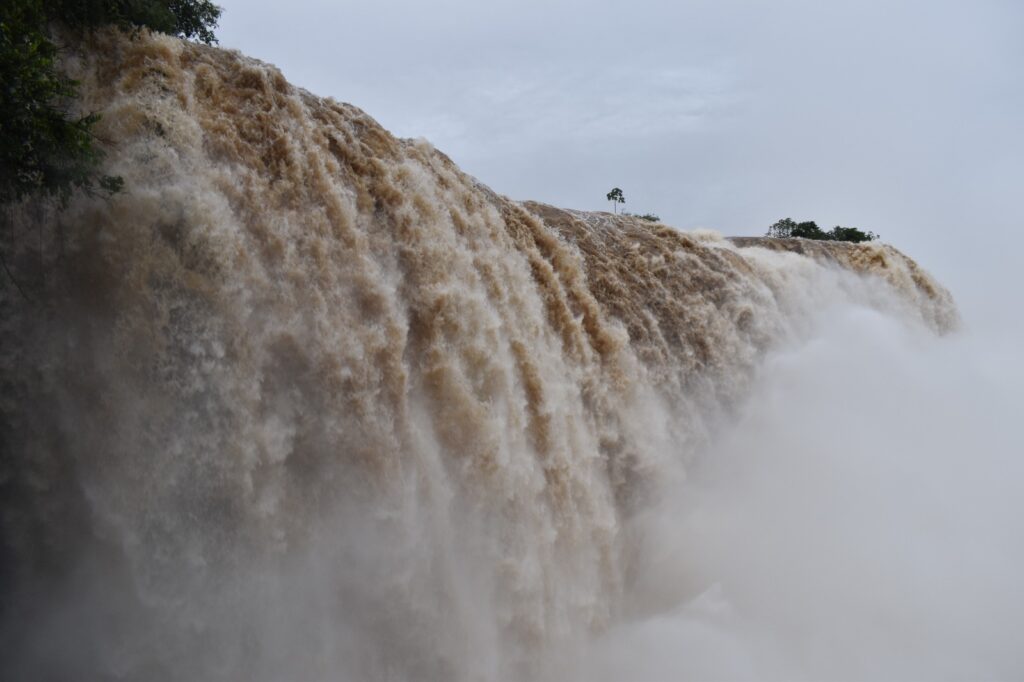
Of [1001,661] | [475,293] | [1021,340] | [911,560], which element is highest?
[1021,340]

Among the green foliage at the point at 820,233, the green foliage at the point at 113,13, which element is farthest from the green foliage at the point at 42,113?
the green foliage at the point at 820,233

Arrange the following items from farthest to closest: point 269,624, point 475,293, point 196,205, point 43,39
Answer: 1. point 475,293
2. point 269,624
3. point 196,205
4. point 43,39

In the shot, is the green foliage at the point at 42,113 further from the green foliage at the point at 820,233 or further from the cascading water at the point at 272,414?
the green foliage at the point at 820,233

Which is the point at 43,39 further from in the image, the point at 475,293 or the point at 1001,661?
the point at 1001,661

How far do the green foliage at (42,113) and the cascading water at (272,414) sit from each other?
0.19m

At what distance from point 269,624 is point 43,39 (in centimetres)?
415

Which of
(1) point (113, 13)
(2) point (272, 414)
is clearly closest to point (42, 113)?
(1) point (113, 13)

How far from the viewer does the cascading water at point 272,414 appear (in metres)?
5.41

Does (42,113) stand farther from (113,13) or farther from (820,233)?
(820,233)

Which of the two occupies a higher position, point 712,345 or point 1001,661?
point 712,345

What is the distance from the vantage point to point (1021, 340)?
22266 millimetres

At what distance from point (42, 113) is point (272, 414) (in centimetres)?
239

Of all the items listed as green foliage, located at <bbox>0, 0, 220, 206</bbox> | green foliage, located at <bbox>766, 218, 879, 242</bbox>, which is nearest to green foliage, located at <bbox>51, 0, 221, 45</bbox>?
green foliage, located at <bbox>0, 0, 220, 206</bbox>

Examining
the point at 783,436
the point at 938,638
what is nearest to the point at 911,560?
the point at 938,638
